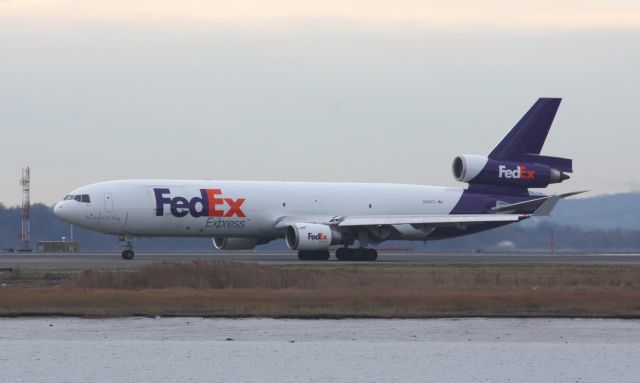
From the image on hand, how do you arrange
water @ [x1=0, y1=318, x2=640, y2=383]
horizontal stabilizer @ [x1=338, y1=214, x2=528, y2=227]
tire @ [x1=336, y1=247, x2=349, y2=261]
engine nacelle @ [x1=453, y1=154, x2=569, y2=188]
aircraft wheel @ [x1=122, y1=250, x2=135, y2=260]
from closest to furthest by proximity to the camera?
water @ [x1=0, y1=318, x2=640, y2=383] → aircraft wheel @ [x1=122, y1=250, x2=135, y2=260] → horizontal stabilizer @ [x1=338, y1=214, x2=528, y2=227] → tire @ [x1=336, y1=247, x2=349, y2=261] → engine nacelle @ [x1=453, y1=154, x2=569, y2=188]

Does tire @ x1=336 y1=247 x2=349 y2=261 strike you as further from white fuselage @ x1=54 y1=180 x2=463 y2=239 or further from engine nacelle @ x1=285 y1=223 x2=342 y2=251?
white fuselage @ x1=54 y1=180 x2=463 y2=239

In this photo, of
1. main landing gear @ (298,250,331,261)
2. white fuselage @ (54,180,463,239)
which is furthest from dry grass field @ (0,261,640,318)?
main landing gear @ (298,250,331,261)

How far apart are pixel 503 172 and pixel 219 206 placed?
17352mm

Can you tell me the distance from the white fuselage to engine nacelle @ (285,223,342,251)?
8.41 ft

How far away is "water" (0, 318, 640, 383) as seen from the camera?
22859mm

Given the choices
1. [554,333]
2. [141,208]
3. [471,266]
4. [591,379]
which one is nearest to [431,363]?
[591,379]

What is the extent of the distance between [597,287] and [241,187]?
84.8 ft

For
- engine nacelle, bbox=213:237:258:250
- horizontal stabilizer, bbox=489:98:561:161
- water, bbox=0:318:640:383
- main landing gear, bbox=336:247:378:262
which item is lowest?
water, bbox=0:318:640:383

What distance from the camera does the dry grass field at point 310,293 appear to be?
33.8m

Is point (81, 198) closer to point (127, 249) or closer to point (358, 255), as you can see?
point (127, 249)

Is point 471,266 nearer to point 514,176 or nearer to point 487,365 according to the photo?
point 514,176

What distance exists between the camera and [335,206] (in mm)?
64938

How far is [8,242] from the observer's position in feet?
370

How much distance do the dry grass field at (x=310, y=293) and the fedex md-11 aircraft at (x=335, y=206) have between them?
46.4ft
